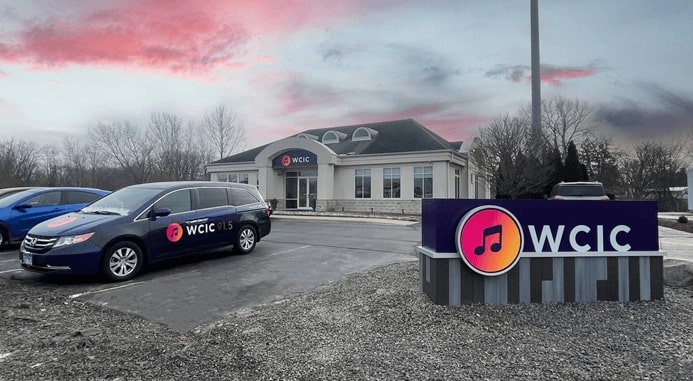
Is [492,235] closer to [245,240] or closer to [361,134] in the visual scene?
[245,240]

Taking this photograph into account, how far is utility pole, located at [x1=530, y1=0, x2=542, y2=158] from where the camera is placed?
23797 mm

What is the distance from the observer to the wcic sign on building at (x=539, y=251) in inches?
183

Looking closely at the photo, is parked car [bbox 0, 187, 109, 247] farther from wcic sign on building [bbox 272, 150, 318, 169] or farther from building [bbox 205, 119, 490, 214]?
wcic sign on building [bbox 272, 150, 318, 169]

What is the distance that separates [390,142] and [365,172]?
10.1 feet

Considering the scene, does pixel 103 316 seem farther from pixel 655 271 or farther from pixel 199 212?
pixel 655 271

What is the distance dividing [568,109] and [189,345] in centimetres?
5003

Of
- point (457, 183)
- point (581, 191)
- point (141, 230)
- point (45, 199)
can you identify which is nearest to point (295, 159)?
point (457, 183)

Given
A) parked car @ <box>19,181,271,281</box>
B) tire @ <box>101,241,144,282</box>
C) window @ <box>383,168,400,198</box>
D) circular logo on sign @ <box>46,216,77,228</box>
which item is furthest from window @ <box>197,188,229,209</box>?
window @ <box>383,168,400,198</box>

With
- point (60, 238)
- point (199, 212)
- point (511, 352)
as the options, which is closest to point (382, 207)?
point (199, 212)

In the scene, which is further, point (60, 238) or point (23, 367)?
point (60, 238)

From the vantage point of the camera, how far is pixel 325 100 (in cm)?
2697

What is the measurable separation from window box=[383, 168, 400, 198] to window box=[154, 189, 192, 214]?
19.6 metres

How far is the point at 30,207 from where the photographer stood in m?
10.4

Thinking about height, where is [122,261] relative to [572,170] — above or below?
below
